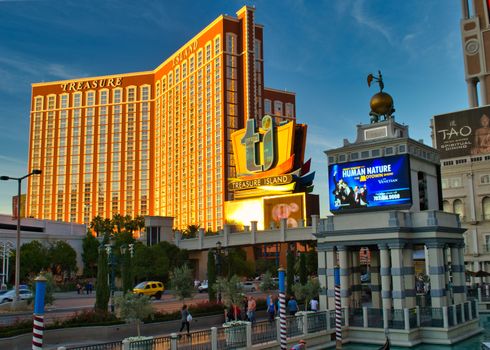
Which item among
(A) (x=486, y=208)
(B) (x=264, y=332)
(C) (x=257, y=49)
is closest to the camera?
(B) (x=264, y=332)

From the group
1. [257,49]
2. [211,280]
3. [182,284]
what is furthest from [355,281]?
[257,49]

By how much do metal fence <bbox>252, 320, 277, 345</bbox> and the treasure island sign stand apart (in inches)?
2172

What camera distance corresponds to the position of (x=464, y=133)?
230 ft

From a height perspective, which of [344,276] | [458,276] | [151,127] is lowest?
[458,276]

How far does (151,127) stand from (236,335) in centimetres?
14258

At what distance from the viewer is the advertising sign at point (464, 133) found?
68.5 m

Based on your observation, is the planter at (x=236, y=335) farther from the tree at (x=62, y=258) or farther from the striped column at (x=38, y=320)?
the tree at (x=62, y=258)

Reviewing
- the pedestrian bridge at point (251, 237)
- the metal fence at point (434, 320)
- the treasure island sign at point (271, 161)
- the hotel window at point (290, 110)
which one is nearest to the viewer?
the metal fence at point (434, 320)

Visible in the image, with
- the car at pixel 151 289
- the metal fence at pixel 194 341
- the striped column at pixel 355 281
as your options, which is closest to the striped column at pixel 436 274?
the striped column at pixel 355 281

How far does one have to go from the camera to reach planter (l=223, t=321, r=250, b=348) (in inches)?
938

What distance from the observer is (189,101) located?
476ft

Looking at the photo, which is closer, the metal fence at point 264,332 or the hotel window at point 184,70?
the metal fence at point 264,332

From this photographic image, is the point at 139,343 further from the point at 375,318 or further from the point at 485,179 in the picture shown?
the point at 485,179

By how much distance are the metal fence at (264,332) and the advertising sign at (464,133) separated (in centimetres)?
5106
